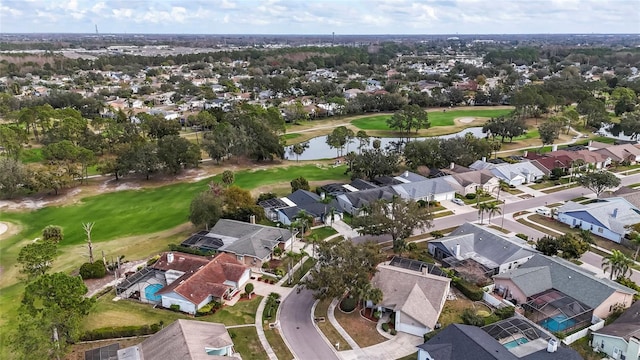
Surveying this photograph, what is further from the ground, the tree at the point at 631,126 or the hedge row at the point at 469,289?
the tree at the point at 631,126

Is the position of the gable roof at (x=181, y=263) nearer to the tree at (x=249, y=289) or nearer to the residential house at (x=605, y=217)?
the tree at (x=249, y=289)

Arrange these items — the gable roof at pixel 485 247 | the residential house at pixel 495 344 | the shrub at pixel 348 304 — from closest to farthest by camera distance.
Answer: the residential house at pixel 495 344 → the shrub at pixel 348 304 → the gable roof at pixel 485 247

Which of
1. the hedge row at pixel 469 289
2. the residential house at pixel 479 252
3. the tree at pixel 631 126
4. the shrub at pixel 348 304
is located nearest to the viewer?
the shrub at pixel 348 304

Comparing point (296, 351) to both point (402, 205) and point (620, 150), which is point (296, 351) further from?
point (620, 150)

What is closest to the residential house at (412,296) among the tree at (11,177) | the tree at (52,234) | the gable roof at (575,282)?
the gable roof at (575,282)

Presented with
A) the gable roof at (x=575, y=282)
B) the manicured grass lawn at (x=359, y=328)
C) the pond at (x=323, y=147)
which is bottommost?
the pond at (x=323, y=147)

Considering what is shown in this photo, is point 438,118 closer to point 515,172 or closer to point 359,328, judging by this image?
point 515,172
